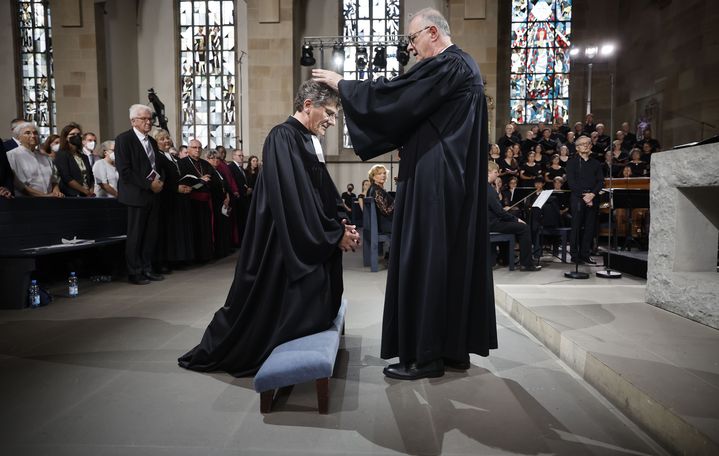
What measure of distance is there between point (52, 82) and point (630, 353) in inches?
745

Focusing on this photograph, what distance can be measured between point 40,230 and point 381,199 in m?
4.29

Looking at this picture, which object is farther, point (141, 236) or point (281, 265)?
point (141, 236)

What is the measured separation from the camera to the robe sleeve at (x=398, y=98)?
100 inches

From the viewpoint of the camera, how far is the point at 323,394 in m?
2.32

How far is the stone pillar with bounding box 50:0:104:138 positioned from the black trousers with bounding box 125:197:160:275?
395 inches

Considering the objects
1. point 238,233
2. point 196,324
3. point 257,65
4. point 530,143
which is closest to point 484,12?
point 530,143

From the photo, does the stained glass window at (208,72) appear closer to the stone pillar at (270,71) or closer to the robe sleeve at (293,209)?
the stone pillar at (270,71)

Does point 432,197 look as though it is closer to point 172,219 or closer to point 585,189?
point 172,219

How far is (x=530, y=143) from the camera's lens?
→ 38.1ft

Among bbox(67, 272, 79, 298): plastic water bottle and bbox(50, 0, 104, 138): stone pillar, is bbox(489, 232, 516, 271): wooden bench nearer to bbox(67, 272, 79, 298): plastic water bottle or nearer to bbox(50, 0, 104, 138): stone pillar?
bbox(67, 272, 79, 298): plastic water bottle

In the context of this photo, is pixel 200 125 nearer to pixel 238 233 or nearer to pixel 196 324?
pixel 238 233

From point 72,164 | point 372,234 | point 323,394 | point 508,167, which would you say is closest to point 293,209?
point 323,394

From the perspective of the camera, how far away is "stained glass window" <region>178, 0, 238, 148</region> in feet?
54.3

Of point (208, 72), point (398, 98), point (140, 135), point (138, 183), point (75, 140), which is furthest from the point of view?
point (208, 72)
